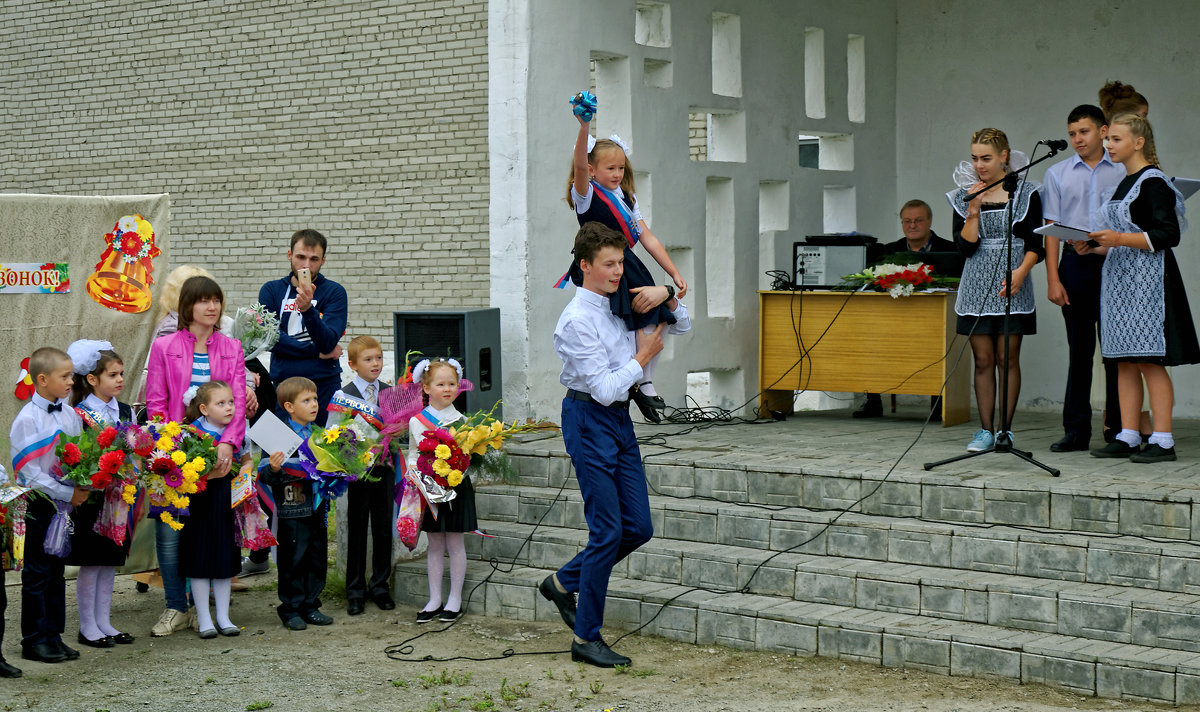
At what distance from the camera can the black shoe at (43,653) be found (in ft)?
19.4

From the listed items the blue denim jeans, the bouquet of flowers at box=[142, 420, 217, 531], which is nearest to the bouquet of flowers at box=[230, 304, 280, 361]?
the bouquet of flowers at box=[142, 420, 217, 531]

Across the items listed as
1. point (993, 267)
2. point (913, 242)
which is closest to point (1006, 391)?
point (993, 267)

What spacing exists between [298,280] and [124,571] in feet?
6.19

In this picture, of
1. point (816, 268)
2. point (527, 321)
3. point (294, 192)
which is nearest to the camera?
point (527, 321)

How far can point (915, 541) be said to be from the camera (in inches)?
239

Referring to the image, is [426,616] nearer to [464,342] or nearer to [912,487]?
[464,342]

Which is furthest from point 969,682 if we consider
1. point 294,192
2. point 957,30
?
point 294,192

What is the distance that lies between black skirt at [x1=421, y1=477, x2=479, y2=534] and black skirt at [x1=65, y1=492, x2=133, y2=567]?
1405 mm

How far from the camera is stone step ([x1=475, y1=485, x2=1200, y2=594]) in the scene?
5.51 metres

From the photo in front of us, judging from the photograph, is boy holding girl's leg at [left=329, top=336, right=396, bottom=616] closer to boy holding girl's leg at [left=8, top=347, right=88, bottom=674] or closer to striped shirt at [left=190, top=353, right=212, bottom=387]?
striped shirt at [left=190, top=353, right=212, bottom=387]

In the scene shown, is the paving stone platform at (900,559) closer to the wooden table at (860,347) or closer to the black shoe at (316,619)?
the black shoe at (316,619)

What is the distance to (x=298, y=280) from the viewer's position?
7.08m

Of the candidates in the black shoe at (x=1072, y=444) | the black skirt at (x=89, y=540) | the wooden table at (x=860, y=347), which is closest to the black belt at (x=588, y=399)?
the black skirt at (x=89, y=540)

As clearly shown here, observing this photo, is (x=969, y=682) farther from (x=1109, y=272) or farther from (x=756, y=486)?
(x=1109, y=272)
